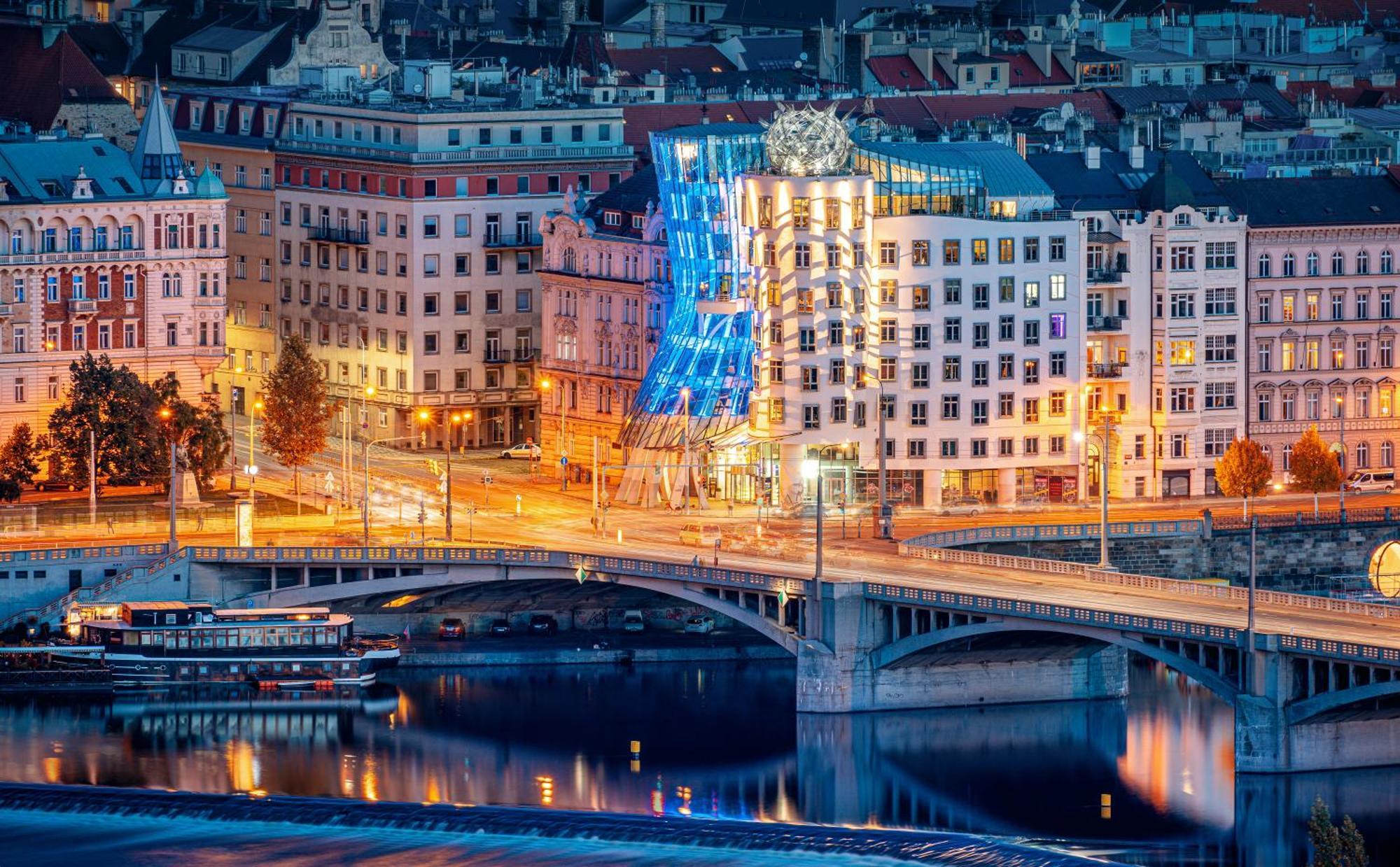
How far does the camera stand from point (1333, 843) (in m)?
178

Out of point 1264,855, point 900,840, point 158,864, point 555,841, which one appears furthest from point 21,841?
point 1264,855

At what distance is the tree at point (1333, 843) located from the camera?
17788cm

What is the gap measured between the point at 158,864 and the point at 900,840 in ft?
90.9

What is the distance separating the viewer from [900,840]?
195m

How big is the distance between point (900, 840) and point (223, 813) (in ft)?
86.3

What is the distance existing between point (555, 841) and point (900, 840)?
12.9 meters

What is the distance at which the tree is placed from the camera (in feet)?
584

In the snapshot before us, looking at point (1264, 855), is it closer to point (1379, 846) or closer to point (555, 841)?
point (1379, 846)

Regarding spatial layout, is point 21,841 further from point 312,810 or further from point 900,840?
point 900,840

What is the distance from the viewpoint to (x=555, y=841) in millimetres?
195000

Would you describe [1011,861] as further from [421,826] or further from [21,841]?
[21,841]

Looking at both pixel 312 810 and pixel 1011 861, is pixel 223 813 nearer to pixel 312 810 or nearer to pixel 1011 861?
pixel 312 810

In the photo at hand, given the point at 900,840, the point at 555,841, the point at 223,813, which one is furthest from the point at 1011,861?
the point at 223,813

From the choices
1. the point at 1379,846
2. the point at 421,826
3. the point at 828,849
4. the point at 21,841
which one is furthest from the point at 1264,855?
the point at 21,841
